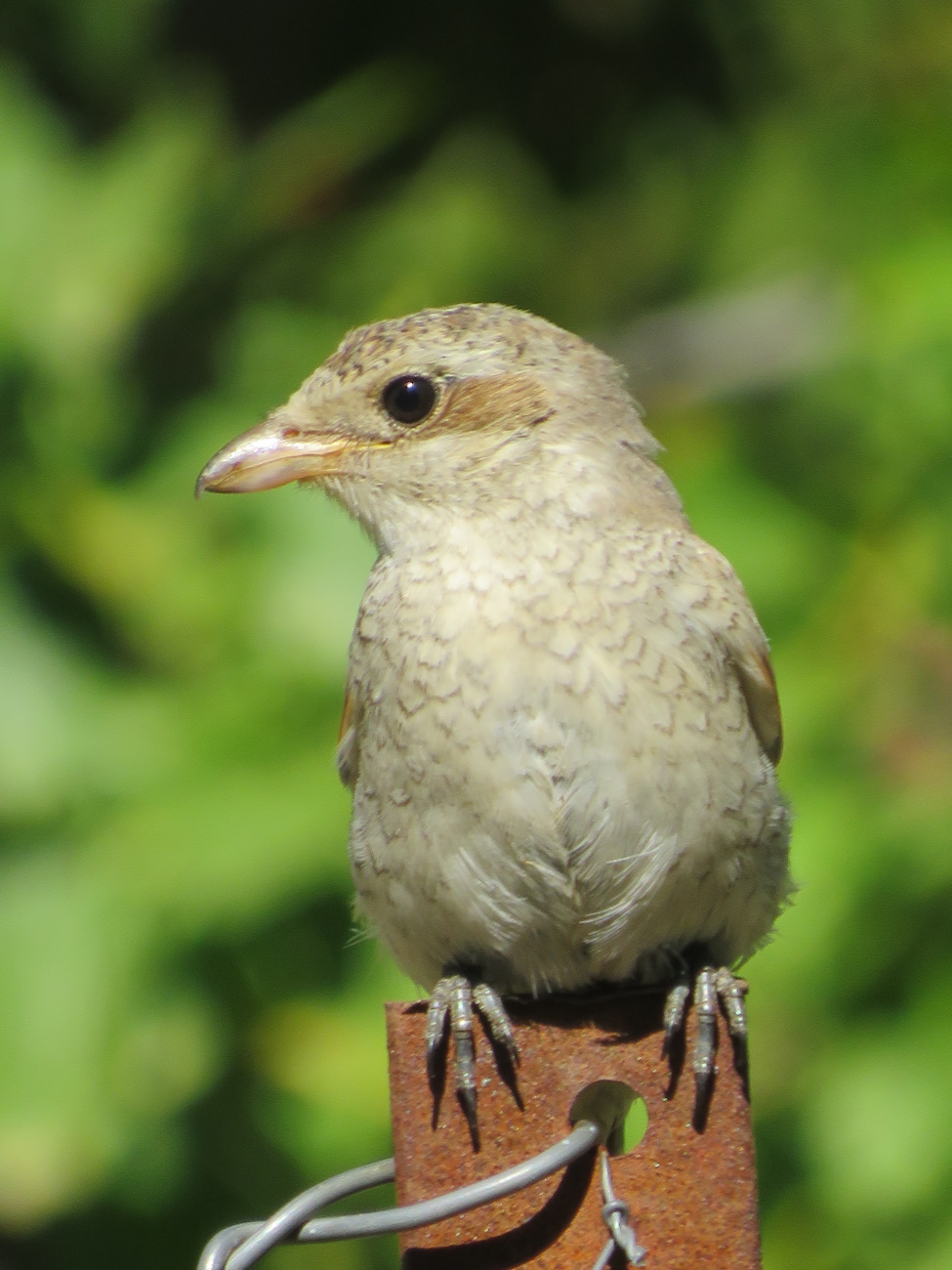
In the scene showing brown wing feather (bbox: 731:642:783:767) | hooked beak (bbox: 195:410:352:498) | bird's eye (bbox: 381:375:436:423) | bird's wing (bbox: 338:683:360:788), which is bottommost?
brown wing feather (bbox: 731:642:783:767)

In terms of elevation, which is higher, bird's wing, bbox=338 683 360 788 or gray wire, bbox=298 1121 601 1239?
bird's wing, bbox=338 683 360 788

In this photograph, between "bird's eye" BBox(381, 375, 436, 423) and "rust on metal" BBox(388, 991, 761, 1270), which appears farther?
"bird's eye" BBox(381, 375, 436, 423)

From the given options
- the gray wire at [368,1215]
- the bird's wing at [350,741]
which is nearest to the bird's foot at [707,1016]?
the gray wire at [368,1215]

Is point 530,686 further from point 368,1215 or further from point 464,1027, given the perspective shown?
point 368,1215

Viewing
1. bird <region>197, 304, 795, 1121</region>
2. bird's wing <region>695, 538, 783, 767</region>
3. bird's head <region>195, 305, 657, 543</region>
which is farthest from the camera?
bird's head <region>195, 305, 657, 543</region>

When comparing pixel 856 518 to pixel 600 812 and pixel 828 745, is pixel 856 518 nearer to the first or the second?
pixel 828 745

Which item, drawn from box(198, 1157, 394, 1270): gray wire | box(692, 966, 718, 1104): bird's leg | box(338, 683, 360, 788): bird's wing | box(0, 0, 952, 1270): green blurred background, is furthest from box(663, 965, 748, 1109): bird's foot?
box(0, 0, 952, 1270): green blurred background

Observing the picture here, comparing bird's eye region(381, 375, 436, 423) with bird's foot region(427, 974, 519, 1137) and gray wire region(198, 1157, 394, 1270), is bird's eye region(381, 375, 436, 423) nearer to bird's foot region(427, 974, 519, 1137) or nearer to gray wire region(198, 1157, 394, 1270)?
bird's foot region(427, 974, 519, 1137)
